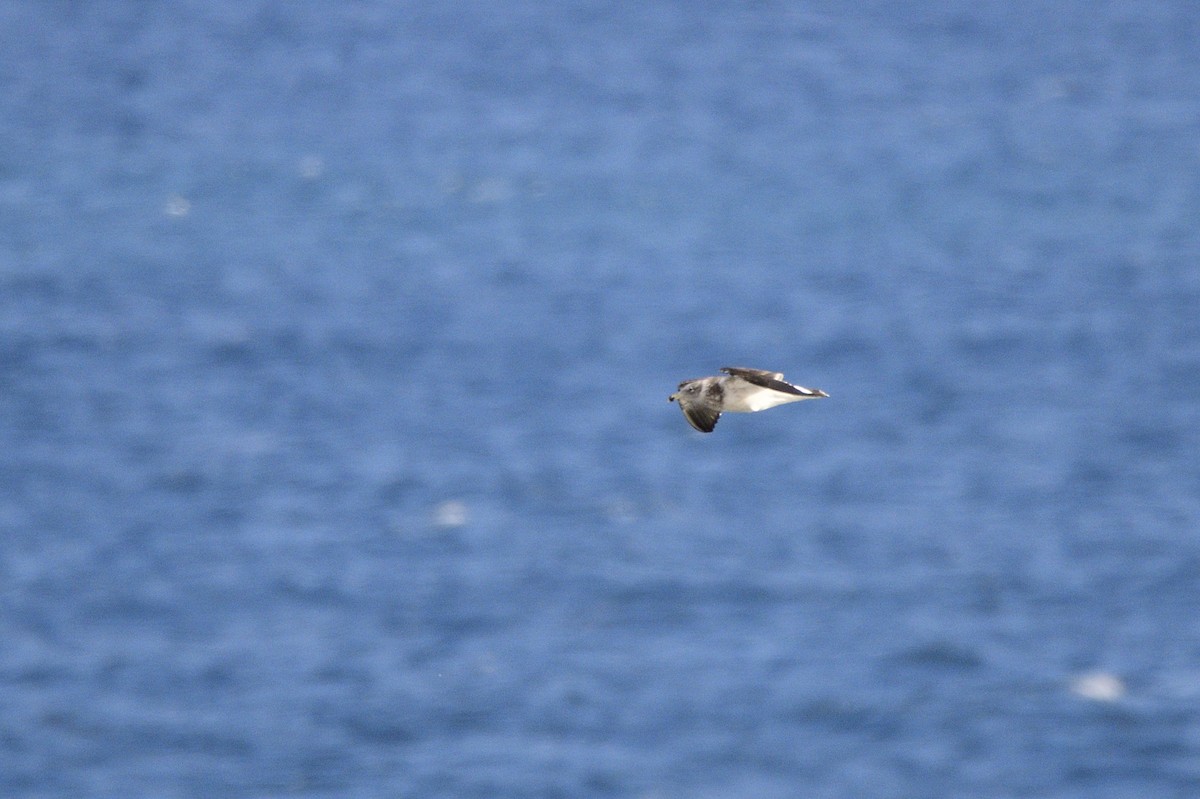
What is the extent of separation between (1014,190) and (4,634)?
76.4 m

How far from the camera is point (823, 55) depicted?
6230 inches

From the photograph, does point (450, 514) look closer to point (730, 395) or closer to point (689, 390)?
point (689, 390)

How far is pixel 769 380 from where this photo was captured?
63.2ft

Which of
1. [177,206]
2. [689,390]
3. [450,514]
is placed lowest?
[689,390]

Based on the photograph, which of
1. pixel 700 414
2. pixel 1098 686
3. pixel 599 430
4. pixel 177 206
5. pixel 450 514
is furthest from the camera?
pixel 177 206

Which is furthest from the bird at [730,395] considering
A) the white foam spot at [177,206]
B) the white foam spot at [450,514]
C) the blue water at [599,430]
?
the white foam spot at [177,206]

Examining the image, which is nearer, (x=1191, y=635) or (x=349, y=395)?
(x=1191, y=635)

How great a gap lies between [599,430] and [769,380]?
85717mm

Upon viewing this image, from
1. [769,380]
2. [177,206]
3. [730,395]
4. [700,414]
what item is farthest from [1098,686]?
[769,380]

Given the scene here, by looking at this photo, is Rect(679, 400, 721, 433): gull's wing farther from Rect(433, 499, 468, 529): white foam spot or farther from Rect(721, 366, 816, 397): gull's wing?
Rect(433, 499, 468, 529): white foam spot

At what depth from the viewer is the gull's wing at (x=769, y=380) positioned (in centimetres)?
1855

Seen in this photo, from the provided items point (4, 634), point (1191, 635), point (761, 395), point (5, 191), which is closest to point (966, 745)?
point (1191, 635)

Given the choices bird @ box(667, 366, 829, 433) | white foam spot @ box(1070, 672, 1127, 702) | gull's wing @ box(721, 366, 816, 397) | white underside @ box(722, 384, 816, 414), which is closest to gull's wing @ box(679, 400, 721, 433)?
bird @ box(667, 366, 829, 433)

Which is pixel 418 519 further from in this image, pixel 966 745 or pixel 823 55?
pixel 823 55
